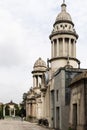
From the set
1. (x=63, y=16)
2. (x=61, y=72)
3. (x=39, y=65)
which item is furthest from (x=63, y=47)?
(x=39, y=65)

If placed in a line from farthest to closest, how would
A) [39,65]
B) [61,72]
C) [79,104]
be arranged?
[39,65]
[61,72]
[79,104]

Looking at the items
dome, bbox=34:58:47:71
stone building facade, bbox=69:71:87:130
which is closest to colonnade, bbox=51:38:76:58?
stone building facade, bbox=69:71:87:130

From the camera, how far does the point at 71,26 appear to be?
6394 cm

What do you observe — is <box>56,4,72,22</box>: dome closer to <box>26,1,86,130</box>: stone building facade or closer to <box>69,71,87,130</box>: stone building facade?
<box>26,1,86,130</box>: stone building facade

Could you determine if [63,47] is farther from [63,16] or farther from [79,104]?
[79,104]

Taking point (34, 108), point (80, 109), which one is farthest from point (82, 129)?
point (34, 108)

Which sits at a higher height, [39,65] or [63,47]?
[39,65]

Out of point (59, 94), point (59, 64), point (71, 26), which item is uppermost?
point (71, 26)

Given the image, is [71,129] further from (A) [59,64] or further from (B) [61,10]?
(B) [61,10]

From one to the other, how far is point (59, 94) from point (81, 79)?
42.6 ft

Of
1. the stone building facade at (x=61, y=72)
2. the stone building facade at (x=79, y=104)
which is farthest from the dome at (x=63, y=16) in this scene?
the stone building facade at (x=79, y=104)

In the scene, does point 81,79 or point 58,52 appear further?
point 58,52

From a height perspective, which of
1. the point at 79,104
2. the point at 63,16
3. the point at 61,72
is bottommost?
the point at 79,104

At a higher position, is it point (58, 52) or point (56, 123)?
point (58, 52)
